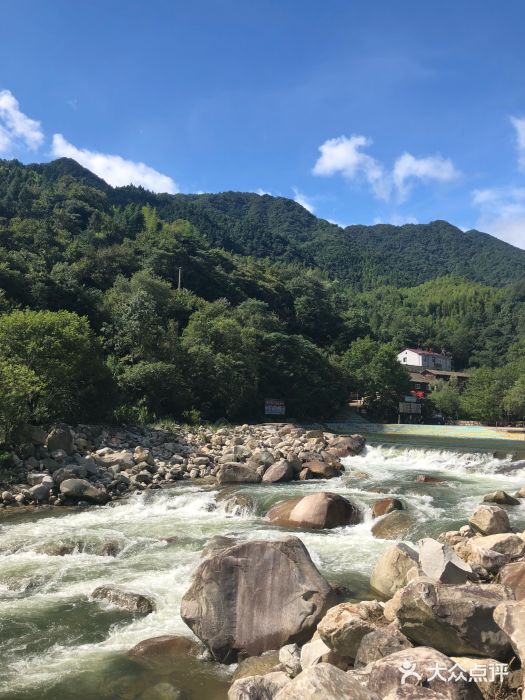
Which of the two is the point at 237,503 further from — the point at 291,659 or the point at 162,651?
the point at 291,659

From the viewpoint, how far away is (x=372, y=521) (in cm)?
1327

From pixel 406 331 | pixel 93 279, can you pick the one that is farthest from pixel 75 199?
pixel 406 331

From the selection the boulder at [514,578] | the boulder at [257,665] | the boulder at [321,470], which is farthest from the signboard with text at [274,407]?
the boulder at [257,665]

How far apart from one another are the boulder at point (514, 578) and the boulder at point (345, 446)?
18876mm

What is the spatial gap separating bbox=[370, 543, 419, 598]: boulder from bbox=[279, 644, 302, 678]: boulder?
2535 millimetres

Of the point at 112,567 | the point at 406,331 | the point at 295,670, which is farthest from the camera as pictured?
the point at 406,331

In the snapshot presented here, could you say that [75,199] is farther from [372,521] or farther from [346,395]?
[372,521]

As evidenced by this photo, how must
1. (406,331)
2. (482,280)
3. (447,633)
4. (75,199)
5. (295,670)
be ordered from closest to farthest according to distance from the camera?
(447,633) → (295,670) → (75,199) → (406,331) → (482,280)

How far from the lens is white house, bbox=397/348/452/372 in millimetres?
94312

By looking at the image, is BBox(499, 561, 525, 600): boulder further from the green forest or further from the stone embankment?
the green forest

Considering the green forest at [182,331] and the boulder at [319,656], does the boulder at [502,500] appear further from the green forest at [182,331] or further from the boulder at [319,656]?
the green forest at [182,331]

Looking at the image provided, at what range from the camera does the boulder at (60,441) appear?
1923 cm

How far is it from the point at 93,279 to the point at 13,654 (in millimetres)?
51855

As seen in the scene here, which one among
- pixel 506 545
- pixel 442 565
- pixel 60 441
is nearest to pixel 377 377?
pixel 60 441
